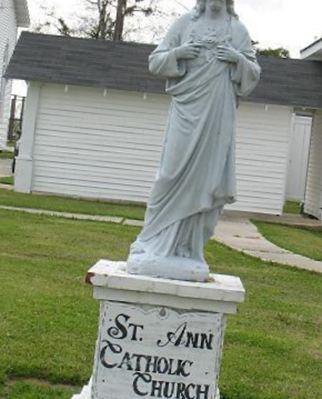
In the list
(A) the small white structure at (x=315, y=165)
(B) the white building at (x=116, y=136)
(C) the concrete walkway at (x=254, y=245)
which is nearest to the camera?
(C) the concrete walkway at (x=254, y=245)

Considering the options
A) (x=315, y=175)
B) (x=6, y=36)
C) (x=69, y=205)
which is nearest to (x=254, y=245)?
(x=69, y=205)

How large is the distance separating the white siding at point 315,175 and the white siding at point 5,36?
12682 millimetres

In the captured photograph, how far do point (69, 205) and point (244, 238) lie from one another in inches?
161

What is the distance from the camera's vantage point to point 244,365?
21.3ft

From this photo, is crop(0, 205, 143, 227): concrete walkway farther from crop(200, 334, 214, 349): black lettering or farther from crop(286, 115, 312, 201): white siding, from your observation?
crop(286, 115, 312, 201): white siding

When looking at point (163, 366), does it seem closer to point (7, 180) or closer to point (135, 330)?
point (135, 330)

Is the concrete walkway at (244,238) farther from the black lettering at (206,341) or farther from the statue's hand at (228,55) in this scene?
the statue's hand at (228,55)

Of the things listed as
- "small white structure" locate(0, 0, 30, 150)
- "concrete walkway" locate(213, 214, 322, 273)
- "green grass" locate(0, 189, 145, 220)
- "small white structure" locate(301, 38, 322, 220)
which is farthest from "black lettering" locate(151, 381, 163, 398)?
"small white structure" locate(0, 0, 30, 150)

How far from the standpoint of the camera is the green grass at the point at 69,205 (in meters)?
16.3

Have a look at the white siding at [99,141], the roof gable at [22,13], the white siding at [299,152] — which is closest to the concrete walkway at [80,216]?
the white siding at [99,141]

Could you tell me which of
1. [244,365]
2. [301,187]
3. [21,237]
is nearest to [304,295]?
[244,365]

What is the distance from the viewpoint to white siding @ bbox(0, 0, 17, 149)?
30.3m

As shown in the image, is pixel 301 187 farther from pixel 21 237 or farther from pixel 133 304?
pixel 133 304

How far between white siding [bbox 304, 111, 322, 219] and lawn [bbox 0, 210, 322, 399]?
368 inches
